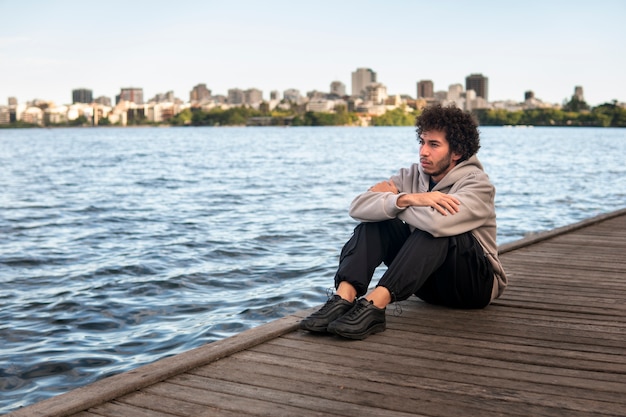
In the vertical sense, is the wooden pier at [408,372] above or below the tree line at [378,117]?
below

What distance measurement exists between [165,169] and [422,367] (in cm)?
3266

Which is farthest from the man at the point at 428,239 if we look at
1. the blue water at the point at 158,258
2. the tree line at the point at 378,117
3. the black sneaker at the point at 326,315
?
the tree line at the point at 378,117

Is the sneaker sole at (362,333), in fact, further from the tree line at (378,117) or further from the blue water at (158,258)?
the tree line at (378,117)

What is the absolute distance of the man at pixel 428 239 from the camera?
4.12 metres

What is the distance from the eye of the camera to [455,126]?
437cm

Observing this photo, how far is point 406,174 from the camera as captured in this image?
473 centimetres

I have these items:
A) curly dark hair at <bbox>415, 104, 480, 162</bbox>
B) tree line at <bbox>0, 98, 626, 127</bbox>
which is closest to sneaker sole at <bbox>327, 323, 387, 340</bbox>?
curly dark hair at <bbox>415, 104, 480, 162</bbox>

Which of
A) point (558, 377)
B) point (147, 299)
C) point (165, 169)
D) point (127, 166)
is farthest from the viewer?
point (127, 166)

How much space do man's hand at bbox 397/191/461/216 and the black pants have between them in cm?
16

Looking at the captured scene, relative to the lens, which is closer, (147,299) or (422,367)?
(422,367)

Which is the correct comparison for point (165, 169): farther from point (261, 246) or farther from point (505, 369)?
point (505, 369)

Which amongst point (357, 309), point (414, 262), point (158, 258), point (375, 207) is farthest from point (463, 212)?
point (158, 258)

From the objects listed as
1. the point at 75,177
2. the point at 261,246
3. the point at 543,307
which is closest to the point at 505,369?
the point at 543,307

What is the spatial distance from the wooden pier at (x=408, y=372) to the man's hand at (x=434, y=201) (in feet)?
2.21
